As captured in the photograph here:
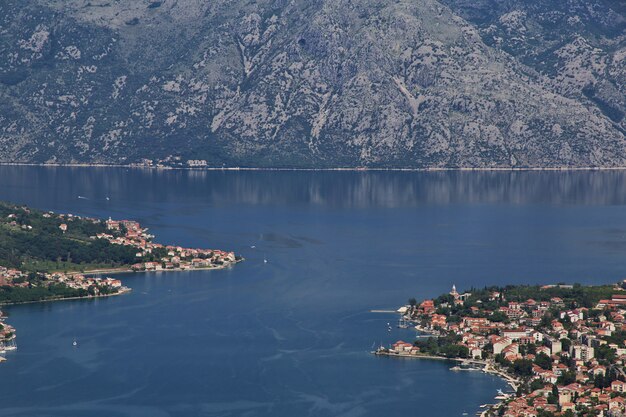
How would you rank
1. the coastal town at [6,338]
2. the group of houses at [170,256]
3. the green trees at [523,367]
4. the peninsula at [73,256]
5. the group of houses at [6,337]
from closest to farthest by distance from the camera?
the green trees at [523,367] → the coastal town at [6,338] → the group of houses at [6,337] → the peninsula at [73,256] → the group of houses at [170,256]

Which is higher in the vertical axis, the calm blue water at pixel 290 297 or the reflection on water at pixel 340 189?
the reflection on water at pixel 340 189

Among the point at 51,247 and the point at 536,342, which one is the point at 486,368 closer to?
the point at 536,342

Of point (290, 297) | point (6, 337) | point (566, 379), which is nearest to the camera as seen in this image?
point (566, 379)

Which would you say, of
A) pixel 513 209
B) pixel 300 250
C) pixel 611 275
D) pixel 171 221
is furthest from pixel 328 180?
pixel 611 275

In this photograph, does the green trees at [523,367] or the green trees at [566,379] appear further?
the green trees at [523,367]

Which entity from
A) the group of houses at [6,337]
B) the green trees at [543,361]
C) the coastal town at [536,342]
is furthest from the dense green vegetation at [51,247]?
the green trees at [543,361]

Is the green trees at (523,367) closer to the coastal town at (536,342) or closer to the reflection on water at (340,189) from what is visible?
the coastal town at (536,342)

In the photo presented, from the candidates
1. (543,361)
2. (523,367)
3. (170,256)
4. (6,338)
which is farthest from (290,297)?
(523,367)

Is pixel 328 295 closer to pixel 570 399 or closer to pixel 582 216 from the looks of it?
pixel 570 399
